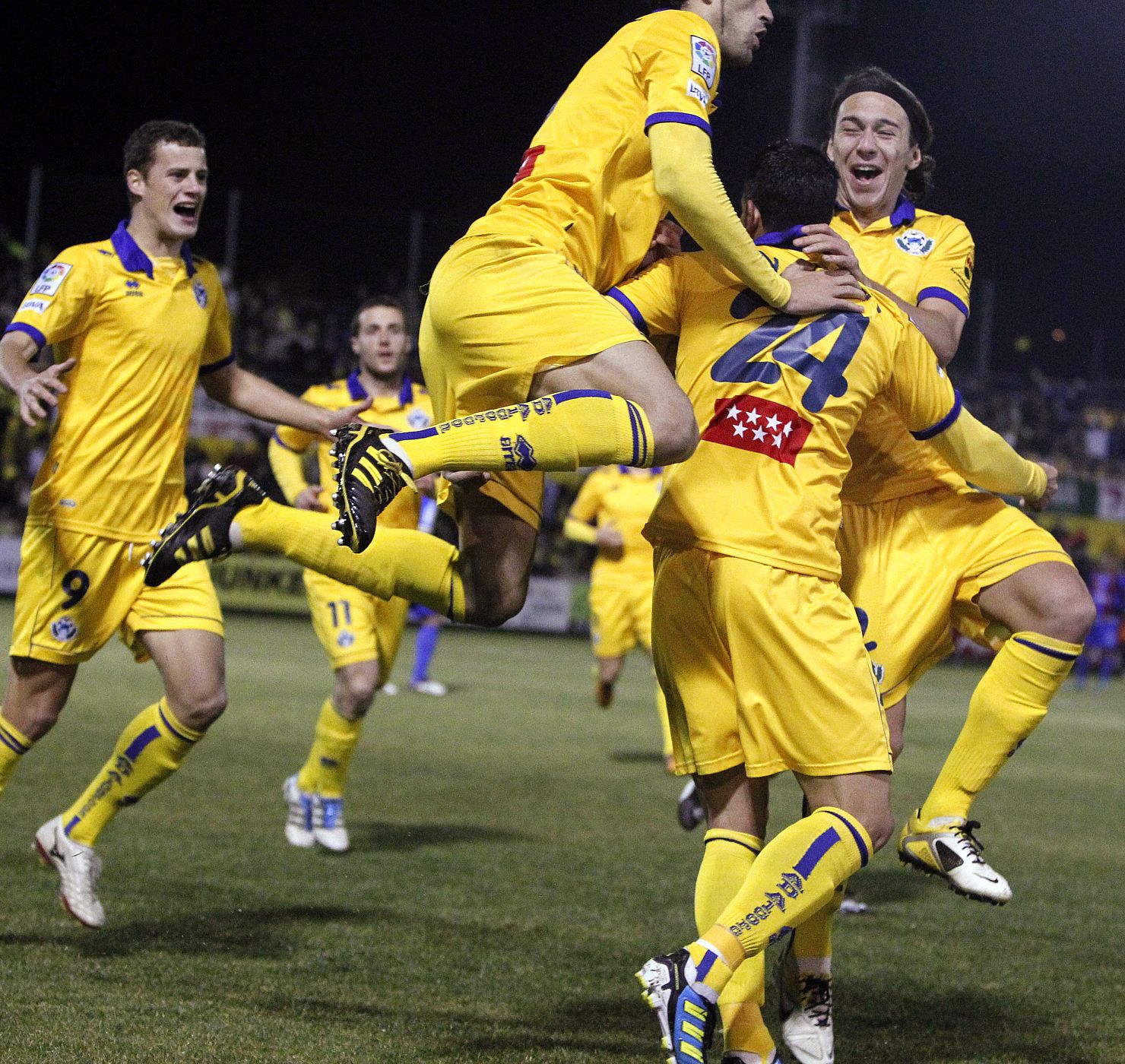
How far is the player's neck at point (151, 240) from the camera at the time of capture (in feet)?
18.9

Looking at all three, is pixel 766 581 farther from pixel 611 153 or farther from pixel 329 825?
pixel 329 825

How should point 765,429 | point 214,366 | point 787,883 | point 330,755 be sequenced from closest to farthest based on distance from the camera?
1. point 787,883
2. point 765,429
3. point 214,366
4. point 330,755

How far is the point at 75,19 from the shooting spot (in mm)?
27859

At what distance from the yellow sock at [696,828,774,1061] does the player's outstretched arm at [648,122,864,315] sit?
1474mm

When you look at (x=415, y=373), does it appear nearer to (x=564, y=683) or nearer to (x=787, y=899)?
(x=564, y=683)

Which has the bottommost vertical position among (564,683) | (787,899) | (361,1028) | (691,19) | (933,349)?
(564,683)

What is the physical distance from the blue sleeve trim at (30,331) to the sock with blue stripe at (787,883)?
A: 10.2ft

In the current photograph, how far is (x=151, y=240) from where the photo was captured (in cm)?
576

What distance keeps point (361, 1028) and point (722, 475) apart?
1.92 meters

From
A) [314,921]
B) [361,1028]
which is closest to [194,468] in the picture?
[314,921]

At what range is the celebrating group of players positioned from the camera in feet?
12.9

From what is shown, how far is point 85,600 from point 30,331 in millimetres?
961

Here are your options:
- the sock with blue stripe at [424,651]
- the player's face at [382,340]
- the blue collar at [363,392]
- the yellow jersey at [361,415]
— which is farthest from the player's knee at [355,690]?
the sock with blue stripe at [424,651]

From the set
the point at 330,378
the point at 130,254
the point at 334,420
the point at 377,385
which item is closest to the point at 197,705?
the point at 334,420
